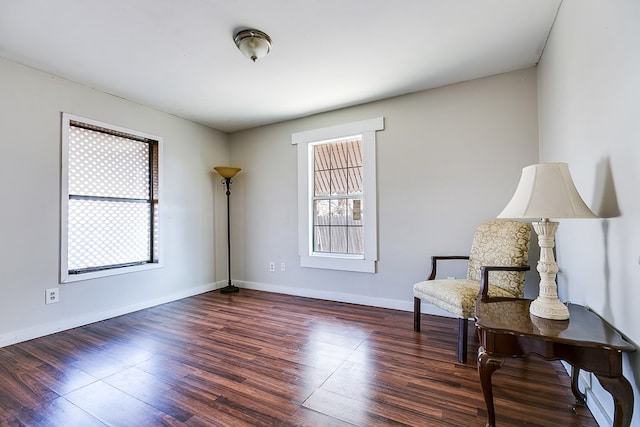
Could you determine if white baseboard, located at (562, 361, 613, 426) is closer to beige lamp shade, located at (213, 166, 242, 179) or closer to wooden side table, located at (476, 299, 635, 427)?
wooden side table, located at (476, 299, 635, 427)

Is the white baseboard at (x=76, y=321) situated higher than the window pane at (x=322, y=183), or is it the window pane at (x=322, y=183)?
the window pane at (x=322, y=183)

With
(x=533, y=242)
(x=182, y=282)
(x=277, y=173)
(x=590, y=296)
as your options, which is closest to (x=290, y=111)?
(x=277, y=173)

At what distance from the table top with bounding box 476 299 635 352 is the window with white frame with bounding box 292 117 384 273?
184 centimetres

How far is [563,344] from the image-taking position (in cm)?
113

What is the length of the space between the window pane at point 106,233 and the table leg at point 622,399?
3824 millimetres

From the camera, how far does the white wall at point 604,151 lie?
43.0 inches

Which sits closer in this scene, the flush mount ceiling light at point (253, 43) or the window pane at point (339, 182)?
the flush mount ceiling light at point (253, 43)

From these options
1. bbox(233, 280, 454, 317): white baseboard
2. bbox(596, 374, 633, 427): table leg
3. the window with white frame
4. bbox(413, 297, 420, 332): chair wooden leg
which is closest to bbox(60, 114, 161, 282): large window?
bbox(233, 280, 454, 317): white baseboard

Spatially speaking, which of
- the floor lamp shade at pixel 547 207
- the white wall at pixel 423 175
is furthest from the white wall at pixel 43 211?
the floor lamp shade at pixel 547 207

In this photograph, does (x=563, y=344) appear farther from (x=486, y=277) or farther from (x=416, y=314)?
(x=416, y=314)

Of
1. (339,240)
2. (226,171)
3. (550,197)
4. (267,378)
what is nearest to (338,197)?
(339,240)

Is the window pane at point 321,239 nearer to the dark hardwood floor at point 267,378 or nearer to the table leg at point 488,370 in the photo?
the dark hardwood floor at point 267,378

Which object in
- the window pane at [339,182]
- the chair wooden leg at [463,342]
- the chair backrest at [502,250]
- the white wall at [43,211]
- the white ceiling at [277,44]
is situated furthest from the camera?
the window pane at [339,182]

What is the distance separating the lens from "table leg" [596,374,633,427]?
3.29 ft
